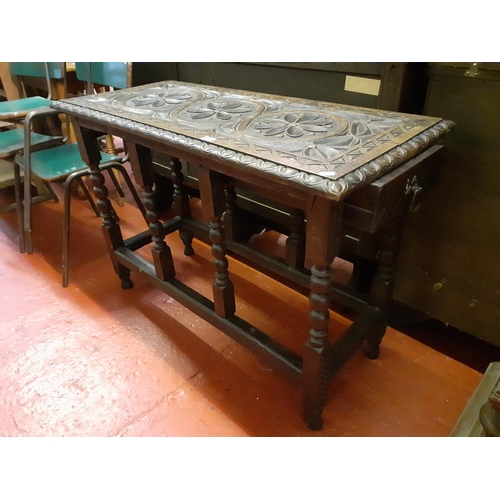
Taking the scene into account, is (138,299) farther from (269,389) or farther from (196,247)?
(269,389)

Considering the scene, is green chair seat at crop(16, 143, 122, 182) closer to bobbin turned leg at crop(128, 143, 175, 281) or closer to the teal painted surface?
the teal painted surface

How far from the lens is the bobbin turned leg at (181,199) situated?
6.67ft

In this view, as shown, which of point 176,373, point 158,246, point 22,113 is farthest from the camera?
point 22,113

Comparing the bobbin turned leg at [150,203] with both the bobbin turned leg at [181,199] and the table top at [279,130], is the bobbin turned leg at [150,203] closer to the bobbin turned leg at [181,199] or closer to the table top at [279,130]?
the table top at [279,130]

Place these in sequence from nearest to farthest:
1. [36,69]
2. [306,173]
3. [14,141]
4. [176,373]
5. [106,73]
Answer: [306,173]
[176,373]
[106,73]
[14,141]
[36,69]

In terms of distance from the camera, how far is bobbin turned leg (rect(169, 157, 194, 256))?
6.67 feet

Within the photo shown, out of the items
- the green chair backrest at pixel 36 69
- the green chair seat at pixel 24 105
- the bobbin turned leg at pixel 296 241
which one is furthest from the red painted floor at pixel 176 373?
the green chair backrest at pixel 36 69

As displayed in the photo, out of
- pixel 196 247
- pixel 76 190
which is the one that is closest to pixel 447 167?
pixel 196 247

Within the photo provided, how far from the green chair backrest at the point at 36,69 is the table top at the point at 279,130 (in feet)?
3.54

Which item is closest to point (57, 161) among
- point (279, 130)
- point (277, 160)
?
point (279, 130)

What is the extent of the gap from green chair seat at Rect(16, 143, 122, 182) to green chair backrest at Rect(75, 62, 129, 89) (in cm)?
38

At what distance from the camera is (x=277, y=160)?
3.17 ft

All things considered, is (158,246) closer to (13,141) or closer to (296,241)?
(296,241)

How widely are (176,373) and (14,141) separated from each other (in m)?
1.81
